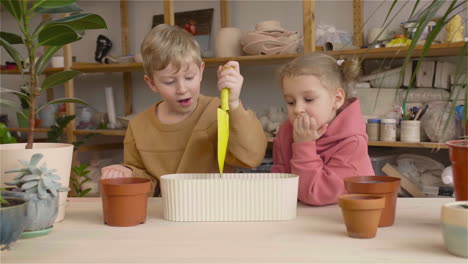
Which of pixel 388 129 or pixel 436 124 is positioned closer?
pixel 436 124

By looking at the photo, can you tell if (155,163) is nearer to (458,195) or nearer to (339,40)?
(458,195)

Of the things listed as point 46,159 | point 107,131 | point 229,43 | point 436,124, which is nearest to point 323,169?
point 46,159

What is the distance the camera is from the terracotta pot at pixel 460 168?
0.88m

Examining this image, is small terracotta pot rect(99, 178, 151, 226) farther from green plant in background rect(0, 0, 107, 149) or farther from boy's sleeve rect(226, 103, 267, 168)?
boy's sleeve rect(226, 103, 267, 168)

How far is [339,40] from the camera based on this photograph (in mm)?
2805

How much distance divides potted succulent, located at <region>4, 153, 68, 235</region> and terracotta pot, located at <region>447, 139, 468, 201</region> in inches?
26.2

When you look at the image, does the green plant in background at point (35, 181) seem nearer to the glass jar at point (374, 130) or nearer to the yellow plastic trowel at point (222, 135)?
the yellow plastic trowel at point (222, 135)

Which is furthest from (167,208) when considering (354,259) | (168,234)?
(354,259)

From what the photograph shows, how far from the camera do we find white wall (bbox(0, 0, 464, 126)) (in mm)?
3134

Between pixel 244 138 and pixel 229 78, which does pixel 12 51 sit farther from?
pixel 244 138

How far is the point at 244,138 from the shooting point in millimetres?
1348

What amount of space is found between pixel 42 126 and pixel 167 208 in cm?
323

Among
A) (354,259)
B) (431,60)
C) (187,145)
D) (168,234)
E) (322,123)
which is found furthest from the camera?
(431,60)

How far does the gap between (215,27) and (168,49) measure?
207cm
